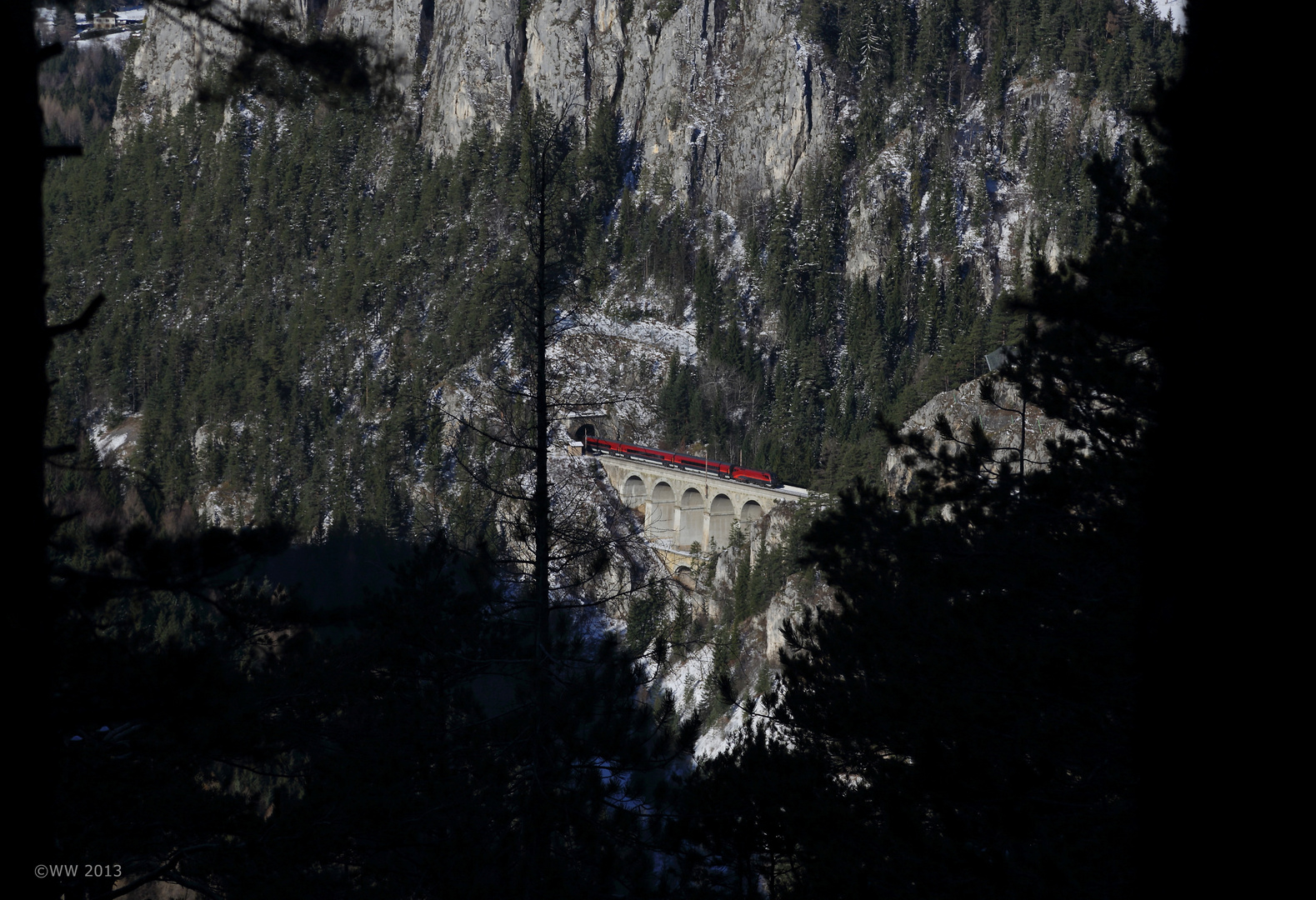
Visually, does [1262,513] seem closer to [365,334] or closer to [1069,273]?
[1069,273]

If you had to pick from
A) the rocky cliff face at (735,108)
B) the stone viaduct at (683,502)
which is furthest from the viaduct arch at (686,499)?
the rocky cliff face at (735,108)

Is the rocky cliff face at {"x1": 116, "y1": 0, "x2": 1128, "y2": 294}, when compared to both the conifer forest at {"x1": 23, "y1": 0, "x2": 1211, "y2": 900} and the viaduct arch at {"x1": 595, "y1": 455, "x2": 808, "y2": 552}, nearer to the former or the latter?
the conifer forest at {"x1": 23, "y1": 0, "x2": 1211, "y2": 900}

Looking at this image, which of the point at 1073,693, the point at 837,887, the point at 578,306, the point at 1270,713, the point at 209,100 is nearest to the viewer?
the point at 1270,713

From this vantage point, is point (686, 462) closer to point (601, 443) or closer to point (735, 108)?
point (601, 443)

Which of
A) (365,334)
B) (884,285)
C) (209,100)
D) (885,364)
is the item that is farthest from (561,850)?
(365,334)

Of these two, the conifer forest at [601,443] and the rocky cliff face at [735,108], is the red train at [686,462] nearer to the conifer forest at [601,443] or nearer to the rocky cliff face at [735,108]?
the conifer forest at [601,443]

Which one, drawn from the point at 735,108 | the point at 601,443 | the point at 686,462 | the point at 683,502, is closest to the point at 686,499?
the point at 683,502

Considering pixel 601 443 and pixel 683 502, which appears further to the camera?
pixel 601 443

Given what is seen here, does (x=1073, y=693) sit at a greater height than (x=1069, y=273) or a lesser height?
lesser
